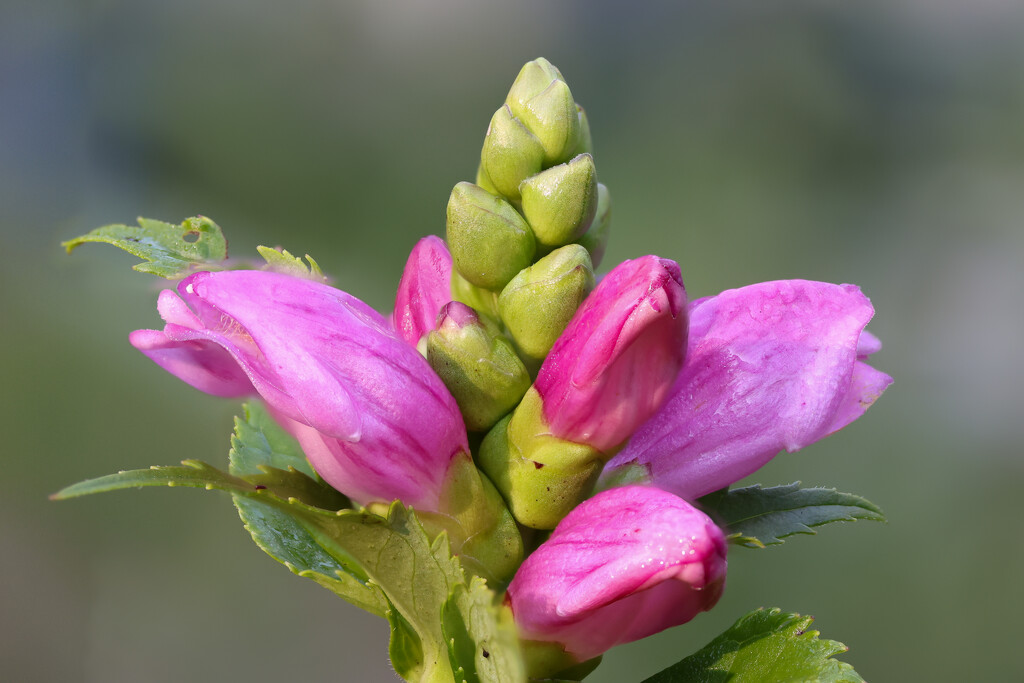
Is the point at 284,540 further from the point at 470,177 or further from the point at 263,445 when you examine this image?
the point at 470,177

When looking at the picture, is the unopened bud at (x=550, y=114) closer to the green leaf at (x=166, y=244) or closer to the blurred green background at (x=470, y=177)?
the green leaf at (x=166, y=244)

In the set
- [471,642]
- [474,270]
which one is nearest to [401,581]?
[471,642]

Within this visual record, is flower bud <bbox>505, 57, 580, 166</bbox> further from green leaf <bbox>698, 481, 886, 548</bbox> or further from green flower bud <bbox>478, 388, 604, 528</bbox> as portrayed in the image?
green leaf <bbox>698, 481, 886, 548</bbox>

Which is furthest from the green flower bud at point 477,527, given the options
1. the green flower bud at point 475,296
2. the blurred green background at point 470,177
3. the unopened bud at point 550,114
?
the blurred green background at point 470,177

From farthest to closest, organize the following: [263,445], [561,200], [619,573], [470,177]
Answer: [470,177] < [263,445] < [561,200] < [619,573]

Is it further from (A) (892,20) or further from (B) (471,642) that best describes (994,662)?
(B) (471,642)

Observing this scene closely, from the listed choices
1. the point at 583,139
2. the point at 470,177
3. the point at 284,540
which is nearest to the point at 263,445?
the point at 284,540
